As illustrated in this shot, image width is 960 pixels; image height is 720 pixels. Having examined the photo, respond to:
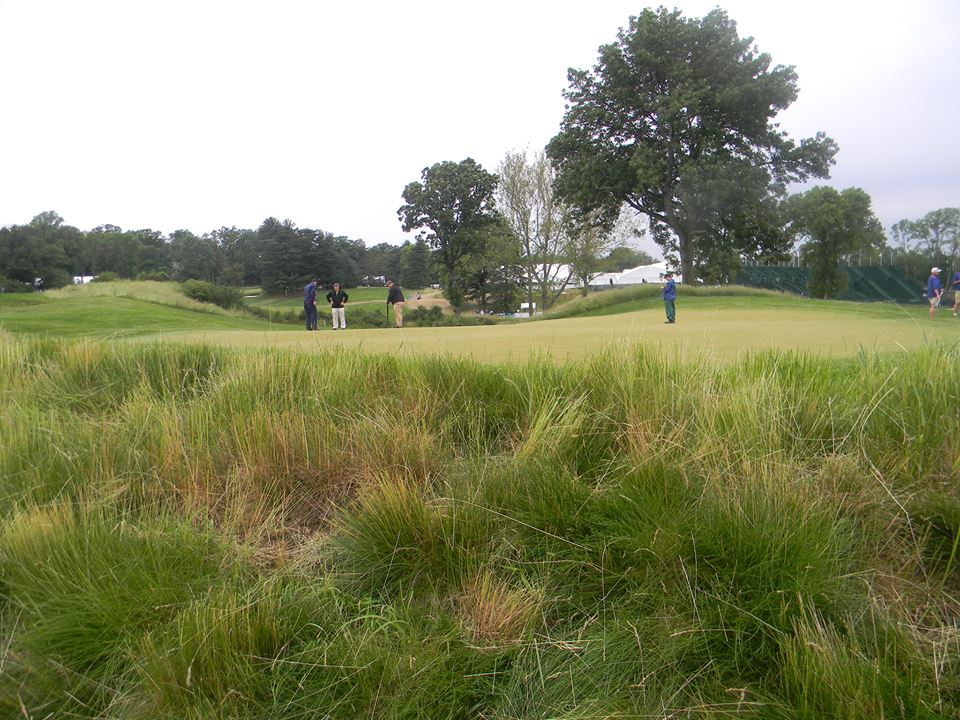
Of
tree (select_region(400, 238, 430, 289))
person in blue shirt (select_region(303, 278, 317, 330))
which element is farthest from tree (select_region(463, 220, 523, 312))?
person in blue shirt (select_region(303, 278, 317, 330))

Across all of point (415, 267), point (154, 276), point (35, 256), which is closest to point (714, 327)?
point (35, 256)

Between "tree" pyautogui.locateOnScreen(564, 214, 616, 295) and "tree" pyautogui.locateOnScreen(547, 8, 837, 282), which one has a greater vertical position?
"tree" pyautogui.locateOnScreen(547, 8, 837, 282)

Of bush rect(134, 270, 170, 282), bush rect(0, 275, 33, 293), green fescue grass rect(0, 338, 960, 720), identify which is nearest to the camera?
green fescue grass rect(0, 338, 960, 720)

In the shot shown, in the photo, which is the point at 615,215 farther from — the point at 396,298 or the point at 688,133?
the point at 396,298

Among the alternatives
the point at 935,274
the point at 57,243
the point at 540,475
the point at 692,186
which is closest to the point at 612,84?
the point at 692,186

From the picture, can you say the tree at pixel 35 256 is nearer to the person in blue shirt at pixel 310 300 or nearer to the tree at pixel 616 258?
the person in blue shirt at pixel 310 300

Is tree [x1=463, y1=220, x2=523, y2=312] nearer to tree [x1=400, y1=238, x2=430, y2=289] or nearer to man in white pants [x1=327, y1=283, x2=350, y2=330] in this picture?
tree [x1=400, y1=238, x2=430, y2=289]

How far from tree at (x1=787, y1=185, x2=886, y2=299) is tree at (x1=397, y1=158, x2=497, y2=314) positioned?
27119 mm

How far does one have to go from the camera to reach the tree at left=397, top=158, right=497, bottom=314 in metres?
61.0

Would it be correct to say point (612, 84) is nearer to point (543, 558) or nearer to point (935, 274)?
point (935, 274)

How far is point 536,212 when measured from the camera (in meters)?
48.1

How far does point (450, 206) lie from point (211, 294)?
961 inches

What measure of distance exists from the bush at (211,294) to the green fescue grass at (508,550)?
140ft

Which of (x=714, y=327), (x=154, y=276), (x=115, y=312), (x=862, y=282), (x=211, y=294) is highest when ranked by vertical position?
(x=154, y=276)
